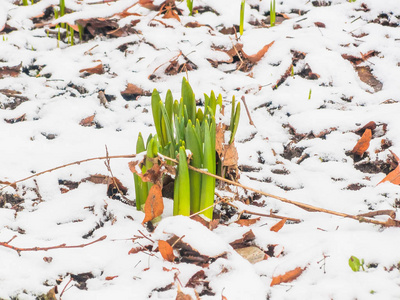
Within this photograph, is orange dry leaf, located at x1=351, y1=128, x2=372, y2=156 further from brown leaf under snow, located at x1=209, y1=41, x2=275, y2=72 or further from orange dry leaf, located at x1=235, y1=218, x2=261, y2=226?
brown leaf under snow, located at x1=209, y1=41, x2=275, y2=72

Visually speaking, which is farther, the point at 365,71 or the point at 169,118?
the point at 365,71

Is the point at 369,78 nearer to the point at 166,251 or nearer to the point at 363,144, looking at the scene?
the point at 363,144

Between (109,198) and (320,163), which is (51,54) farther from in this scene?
(320,163)

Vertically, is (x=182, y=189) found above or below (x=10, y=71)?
below

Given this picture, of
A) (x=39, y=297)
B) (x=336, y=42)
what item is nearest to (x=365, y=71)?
(x=336, y=42)

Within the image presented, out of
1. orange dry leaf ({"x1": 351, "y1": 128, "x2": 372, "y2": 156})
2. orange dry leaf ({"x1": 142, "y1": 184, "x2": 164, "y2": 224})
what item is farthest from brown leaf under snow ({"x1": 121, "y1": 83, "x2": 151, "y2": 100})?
Result: orange dry leaf ({"x1": 351, "y1": 128, "x2": 372, "y2": 156})

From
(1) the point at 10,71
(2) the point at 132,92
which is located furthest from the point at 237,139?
(1) the point at 10,71
